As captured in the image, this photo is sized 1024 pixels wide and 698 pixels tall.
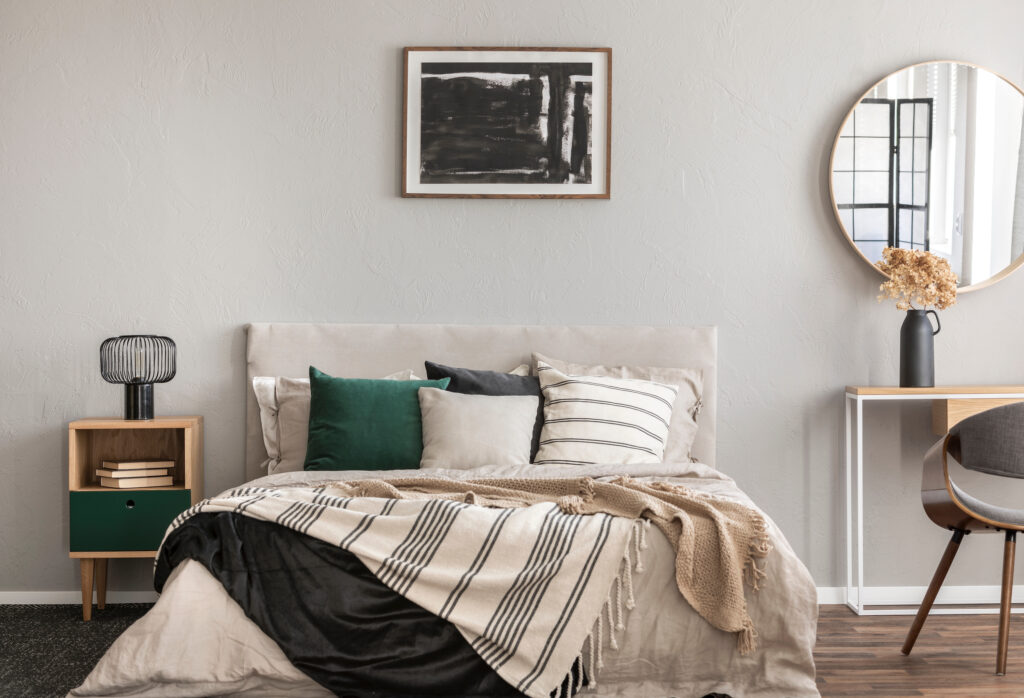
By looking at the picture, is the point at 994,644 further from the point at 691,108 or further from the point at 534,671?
the point at 691,108

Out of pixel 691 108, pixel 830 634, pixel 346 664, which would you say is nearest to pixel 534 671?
pixel 346 664

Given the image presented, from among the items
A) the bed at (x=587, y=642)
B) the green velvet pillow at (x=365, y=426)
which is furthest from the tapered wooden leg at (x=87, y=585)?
the bed at (x=587, y=642)

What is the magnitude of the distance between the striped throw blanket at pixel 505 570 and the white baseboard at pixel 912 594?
71.7 inches

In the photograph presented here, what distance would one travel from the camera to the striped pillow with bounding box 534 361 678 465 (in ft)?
10.4

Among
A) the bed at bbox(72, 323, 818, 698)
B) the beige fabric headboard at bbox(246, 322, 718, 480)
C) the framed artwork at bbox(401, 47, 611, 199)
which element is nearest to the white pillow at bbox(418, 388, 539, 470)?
the beige fabric headboard at bbox(246, 322, 718, 480)

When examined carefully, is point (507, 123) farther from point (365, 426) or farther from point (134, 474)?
point (134, 474)

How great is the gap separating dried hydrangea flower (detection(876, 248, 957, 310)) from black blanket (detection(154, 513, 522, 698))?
233cm

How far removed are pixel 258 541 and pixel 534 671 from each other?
79 cm

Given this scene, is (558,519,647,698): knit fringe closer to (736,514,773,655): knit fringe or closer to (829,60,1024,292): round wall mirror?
(736,514,773,655): knit fringe

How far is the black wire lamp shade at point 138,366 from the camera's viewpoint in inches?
135

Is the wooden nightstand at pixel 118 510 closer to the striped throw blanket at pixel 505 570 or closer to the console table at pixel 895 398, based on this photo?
the striped throw blanket at pixel 505 570

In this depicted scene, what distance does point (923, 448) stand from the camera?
12.0 ft

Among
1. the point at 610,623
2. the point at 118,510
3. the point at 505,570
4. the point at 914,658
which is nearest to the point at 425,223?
the point at 118,510

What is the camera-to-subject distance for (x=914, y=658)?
2885mm
